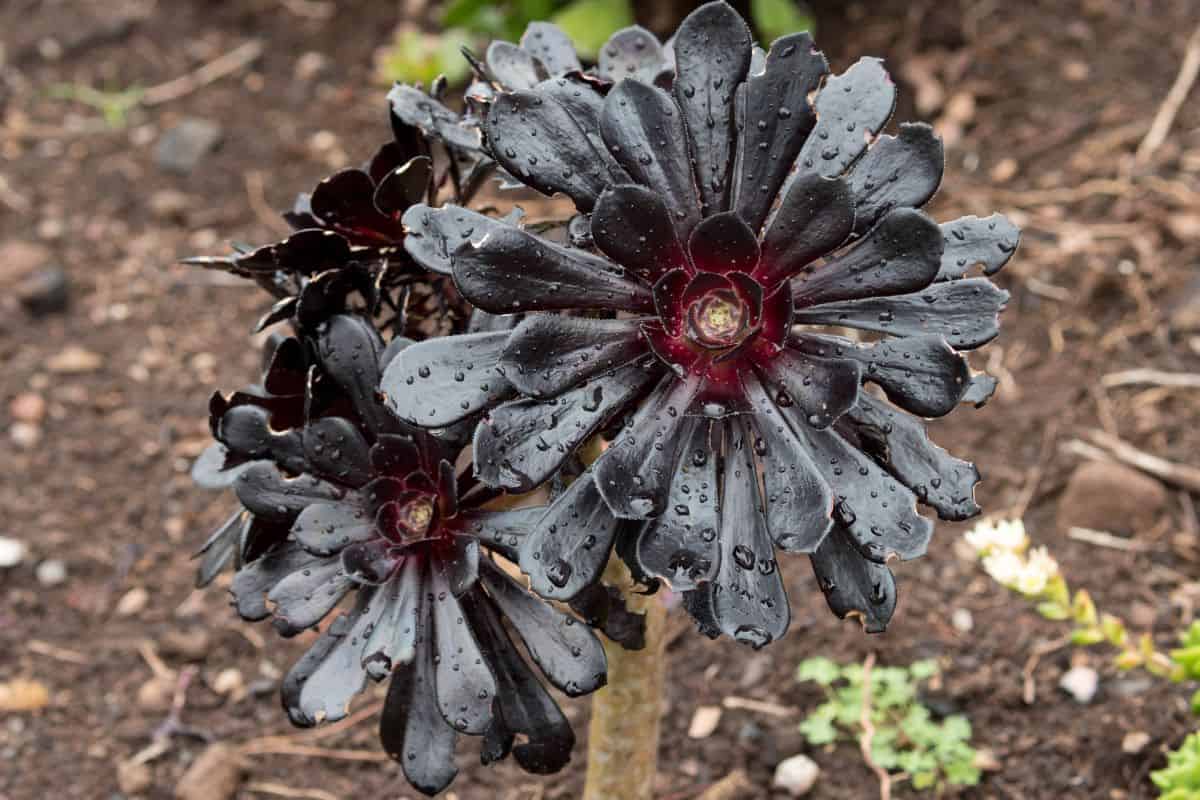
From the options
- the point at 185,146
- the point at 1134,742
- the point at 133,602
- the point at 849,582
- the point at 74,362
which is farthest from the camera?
the point at 185,146

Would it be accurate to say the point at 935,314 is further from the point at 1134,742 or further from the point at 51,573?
the point at 51,573

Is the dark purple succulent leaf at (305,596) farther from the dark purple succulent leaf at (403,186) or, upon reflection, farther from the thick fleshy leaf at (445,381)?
the dark purple succulent leaf at (403,186)

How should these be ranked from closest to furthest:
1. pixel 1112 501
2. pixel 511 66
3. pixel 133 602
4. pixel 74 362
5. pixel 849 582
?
pixel 849 582 → pixel 511 66 → pixel 1112 501 → pixel 133 602 → pixel 74 362

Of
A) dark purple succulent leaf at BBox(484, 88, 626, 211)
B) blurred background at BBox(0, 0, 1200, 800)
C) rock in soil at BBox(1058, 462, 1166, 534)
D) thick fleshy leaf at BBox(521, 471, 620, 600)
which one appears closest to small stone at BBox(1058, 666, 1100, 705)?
blurred background at BBox(0, 0, 1200, 800)

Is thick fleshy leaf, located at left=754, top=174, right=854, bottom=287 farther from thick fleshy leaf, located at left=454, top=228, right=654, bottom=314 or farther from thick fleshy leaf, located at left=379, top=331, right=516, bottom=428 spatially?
thick fleshy leaf, located at left=379, top=331, right=516, bottom=428

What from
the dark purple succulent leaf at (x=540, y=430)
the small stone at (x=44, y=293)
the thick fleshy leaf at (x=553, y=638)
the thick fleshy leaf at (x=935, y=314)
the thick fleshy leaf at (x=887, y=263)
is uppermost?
the thick fleshy leaf at (x=887, y=263)

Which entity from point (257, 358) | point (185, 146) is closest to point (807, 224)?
point (257, 358)

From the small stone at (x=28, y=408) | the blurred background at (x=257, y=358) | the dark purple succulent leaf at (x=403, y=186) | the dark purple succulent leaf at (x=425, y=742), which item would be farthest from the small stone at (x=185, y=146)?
the dark purple succulent leaf at (x=425, y=742)

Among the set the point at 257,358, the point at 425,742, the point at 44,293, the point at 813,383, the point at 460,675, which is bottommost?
the point at 257,358
